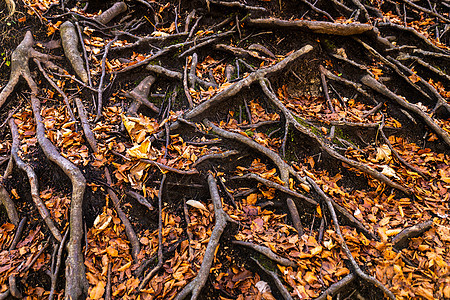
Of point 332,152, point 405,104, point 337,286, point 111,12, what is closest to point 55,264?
point 337,286

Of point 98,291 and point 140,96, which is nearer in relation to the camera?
point 98,291

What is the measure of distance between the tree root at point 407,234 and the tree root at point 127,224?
279cm

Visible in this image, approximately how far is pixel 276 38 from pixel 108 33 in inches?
119

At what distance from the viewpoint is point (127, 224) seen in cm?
301

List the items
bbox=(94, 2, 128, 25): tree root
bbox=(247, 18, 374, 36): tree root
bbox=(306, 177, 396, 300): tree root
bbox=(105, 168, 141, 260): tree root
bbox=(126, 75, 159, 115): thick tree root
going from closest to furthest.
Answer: bbox=(306, 177, 396, 300): tree root
bbox=(105, 168, 141, 260): tree root
bbox=(126, 75, 159, 115): thick tree root
bbox=(247, 18, 374, 36): tree root
bbox=(94, 2, 128, 25): tree root

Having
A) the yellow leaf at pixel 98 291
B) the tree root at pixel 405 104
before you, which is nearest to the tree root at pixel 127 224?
the yellow leaf at pixel 98 291

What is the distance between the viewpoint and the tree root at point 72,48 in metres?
3.99

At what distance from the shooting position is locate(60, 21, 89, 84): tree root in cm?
399

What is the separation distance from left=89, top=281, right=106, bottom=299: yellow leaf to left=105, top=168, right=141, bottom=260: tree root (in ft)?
1.27

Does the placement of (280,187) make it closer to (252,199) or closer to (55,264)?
(252,199)

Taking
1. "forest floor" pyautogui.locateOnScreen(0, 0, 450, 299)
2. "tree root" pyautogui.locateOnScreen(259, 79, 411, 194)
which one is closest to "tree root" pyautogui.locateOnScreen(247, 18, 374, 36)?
"forest floor" pyautogui.locateOnScreen(0, 0, 450, 299)

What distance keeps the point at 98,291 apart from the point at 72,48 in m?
3.58

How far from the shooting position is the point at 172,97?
13.1 ft

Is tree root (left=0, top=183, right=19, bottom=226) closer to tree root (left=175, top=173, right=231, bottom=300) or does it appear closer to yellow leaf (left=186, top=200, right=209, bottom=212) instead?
yellow leaf (left=186, top=200, right=209, bottom=212)
